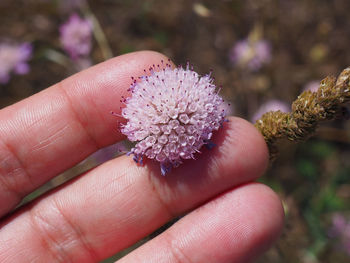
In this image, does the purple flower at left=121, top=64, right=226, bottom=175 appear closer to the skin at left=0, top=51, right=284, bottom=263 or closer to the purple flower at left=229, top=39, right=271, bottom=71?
the skin at left=0, top=51, right=284, bottom=263

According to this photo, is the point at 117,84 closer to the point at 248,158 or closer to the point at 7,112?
the point at 7,112

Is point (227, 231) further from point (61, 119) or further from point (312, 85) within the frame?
point (312, 85)

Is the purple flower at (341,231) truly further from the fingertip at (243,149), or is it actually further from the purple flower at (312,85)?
the fingertip at (243,149)

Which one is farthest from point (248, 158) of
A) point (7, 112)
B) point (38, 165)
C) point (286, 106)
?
point (286, 106)

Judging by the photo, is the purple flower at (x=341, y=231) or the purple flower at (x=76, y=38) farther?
the purple flower at (x=76, y=38)

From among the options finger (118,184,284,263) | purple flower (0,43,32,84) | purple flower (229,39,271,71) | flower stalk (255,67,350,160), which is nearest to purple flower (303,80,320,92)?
purple flower (229,39,271,71)

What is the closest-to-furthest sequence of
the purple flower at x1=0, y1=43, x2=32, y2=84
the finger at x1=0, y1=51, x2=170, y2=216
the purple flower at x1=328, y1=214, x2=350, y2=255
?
the finger at x1=0, y1=51, x2=170, y2=216, the purple flower at x1=328, y1=214, x2=350, y2=255, the purple flower at x1=0, y1=43, x2=32, y2=84

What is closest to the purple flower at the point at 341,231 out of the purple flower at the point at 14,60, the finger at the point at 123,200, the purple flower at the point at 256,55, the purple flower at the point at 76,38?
the finger at the point at 123,200
